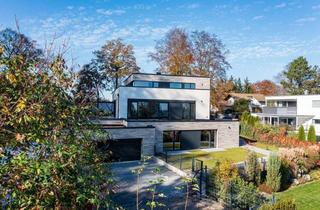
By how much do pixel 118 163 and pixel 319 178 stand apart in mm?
14235

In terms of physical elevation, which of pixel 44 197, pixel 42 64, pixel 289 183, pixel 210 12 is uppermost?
pixel 210 12

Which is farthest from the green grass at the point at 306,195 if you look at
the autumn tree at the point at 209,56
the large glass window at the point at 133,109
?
the autumn tree at the point at 209,56

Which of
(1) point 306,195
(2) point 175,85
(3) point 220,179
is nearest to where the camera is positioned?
(3) point 220,179

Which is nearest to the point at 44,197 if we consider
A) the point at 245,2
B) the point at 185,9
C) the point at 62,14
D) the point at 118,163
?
the point at 62,14

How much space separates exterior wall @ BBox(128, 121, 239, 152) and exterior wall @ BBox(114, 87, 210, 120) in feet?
11.1

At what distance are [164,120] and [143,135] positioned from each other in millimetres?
3127

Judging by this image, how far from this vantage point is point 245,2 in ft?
65.7

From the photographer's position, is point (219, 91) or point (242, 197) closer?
point (242, 197)

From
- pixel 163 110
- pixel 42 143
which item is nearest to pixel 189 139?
pixel 163 110

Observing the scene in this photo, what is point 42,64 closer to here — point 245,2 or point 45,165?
point 45,165

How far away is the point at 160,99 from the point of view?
25.6 m

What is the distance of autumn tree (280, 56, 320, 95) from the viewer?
189 ft

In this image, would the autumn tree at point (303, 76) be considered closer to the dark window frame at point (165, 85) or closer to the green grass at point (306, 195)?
the dark window frame at point (165, 85)

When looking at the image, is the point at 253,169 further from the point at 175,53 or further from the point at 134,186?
the point at 175,53
